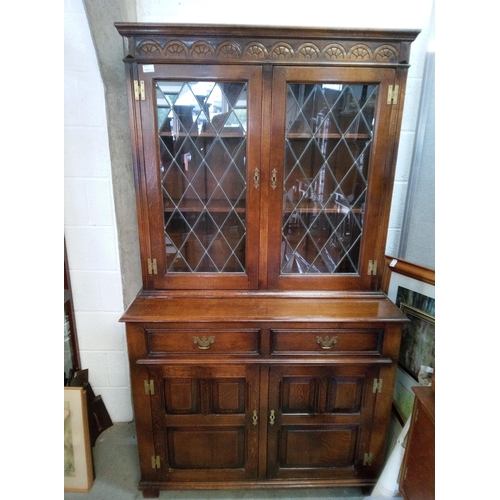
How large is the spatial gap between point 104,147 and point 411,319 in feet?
5.39

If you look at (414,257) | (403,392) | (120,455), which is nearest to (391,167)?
(414,257)

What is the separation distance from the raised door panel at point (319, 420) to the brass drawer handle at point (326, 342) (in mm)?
93

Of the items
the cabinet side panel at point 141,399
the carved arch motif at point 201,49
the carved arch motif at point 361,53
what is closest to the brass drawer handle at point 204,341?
the cabinet side panel at point 141,399

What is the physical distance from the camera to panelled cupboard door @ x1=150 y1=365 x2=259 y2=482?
1167mm

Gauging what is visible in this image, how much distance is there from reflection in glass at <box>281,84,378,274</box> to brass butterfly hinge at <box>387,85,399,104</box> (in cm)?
5

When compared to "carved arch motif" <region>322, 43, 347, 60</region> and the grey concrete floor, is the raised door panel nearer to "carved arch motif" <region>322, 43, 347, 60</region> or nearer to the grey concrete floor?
the grey concrete floor

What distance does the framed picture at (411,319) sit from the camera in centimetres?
128

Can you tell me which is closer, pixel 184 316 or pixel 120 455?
pixel 184 316

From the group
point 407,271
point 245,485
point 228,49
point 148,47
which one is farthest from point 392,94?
point 245,485

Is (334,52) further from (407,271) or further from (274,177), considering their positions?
(407,271)

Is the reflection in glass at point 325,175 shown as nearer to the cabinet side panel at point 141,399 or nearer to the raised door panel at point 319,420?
the raised door panel at point 319,420
